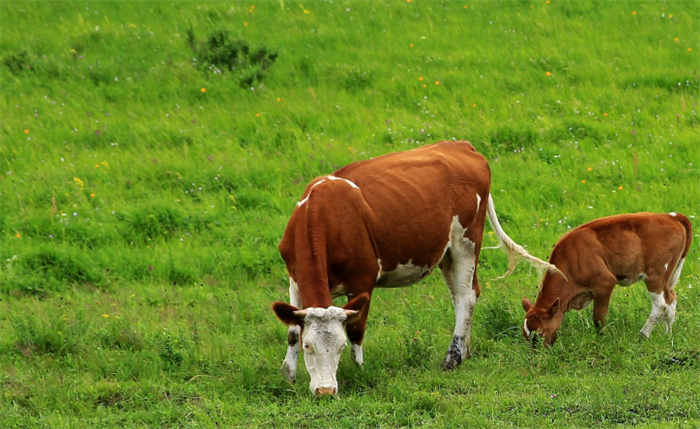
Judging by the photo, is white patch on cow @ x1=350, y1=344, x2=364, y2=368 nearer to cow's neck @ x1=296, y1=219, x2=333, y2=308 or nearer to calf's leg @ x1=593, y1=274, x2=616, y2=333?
cow's neck @ x1=296, y1=219, x2=333, y2=308

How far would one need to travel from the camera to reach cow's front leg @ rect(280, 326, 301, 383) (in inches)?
320

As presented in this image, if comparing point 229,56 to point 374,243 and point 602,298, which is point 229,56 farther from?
point 602,298

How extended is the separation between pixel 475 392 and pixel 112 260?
5.65 metres

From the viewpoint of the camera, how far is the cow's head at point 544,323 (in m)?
8.73

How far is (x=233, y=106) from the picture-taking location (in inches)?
635

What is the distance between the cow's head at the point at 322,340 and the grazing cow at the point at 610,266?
7.14 ft

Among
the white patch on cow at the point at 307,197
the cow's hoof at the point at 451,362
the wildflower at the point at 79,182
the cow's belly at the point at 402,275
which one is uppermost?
the white patch on cow at the point at 307,197

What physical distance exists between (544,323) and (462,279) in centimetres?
93

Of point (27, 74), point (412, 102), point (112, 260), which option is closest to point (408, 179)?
point (112, 260)

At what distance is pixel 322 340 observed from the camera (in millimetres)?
7445

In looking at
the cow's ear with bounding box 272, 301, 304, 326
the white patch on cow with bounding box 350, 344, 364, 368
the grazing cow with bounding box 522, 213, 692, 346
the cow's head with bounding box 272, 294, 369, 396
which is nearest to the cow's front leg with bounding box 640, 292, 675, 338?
the grazing cow with bounding box 522, 213, 692, 346

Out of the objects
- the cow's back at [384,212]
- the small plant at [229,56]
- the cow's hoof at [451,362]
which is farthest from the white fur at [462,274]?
the small plant at [229,56]

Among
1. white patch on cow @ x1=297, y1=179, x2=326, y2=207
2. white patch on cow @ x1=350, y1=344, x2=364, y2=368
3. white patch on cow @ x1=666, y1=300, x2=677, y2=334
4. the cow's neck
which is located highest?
white patch on cow @ x1=297, y1=179, x2=326, y2=207

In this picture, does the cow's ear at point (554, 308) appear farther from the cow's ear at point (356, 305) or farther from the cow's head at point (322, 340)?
the cow's head at point (322, 340)
